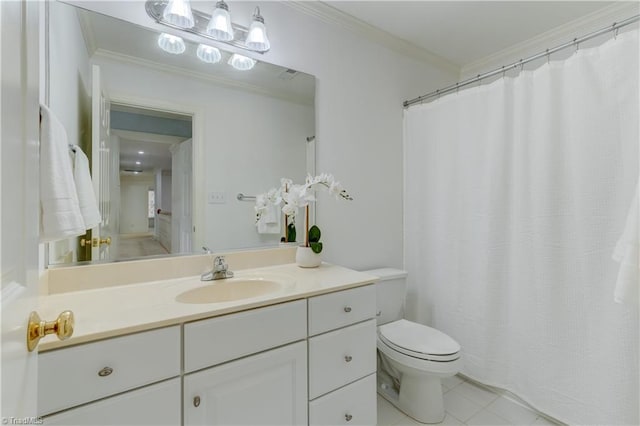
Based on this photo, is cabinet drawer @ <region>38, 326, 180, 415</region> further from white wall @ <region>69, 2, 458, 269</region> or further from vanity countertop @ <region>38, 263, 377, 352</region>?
white wall @ <region>69, 2, 458, 269</region>

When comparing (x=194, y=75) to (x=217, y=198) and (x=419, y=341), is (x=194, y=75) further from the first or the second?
(x=419, y=341)

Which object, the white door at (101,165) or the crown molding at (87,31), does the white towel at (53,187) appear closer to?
the white door at (101,165)

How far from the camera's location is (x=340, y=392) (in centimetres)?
125

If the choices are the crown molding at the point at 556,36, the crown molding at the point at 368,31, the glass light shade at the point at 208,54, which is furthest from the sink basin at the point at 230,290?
the crown molding at the point at 556,36

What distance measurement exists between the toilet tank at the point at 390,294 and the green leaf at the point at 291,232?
589 millimetres

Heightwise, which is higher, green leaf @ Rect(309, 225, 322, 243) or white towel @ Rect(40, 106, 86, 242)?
white towel @ Rect(40, 106, 86, 242)

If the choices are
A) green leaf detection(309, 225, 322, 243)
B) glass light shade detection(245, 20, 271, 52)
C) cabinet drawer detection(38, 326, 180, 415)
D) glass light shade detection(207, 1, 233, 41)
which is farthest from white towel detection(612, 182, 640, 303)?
glass light shade detection(207, 1, 233, 41)

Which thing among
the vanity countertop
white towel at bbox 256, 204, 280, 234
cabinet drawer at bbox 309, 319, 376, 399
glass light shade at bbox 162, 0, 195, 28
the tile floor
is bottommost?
the tile floor

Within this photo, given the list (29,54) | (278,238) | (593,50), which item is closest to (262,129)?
(278,238)

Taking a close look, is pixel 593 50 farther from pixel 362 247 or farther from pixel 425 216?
pixel 362 247

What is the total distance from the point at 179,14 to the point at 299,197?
3.31ft

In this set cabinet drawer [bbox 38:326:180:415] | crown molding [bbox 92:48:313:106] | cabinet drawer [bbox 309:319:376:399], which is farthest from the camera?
crown molding [bbox 92:48:313:106]

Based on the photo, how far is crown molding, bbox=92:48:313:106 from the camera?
129cm

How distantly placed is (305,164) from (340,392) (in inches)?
48.4
